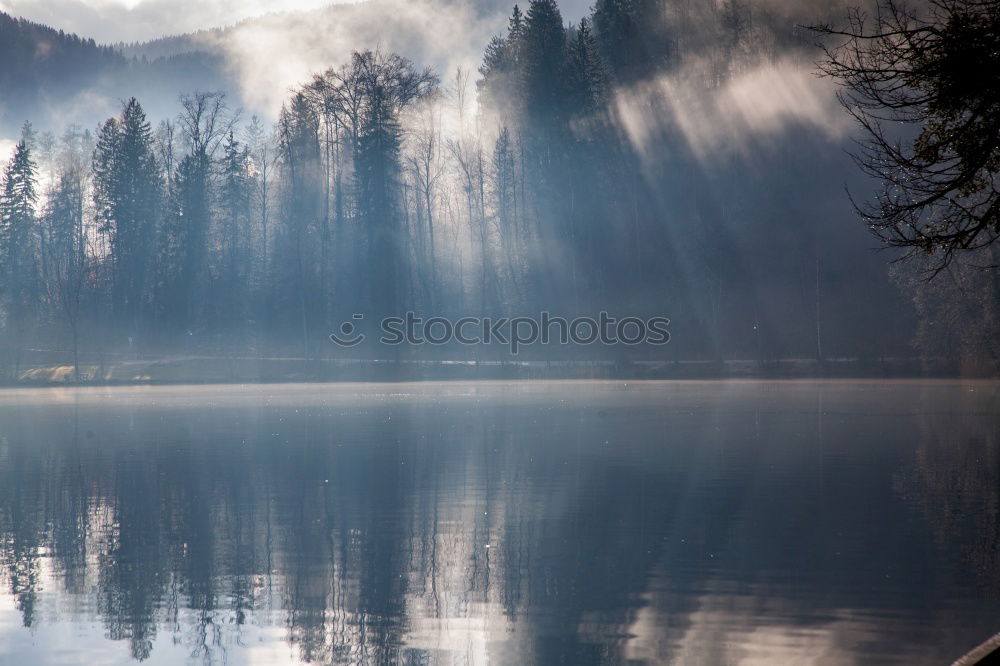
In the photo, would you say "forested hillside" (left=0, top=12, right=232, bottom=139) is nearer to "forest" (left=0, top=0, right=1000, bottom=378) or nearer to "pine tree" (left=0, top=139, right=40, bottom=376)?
"pine tree" (left=0, top=139, right=40, bottom=376)

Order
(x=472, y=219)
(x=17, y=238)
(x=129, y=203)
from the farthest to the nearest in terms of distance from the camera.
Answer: (x=472, y=219) → (x=17, y=238) → (x=129, y=203)

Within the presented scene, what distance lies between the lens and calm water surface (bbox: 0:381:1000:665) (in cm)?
766

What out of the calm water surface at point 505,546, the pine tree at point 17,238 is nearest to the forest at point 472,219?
the pine tree at point 17,238

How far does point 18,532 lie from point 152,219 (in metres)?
61.0

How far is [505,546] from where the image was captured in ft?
36.2

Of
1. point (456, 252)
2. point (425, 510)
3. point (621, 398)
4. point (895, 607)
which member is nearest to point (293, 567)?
point (425, 510)

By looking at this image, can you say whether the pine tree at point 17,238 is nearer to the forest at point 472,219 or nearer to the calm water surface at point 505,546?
the forest at point 472,219

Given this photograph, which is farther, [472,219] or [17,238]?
[472,219]

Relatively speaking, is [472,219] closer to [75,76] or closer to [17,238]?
[17,238]

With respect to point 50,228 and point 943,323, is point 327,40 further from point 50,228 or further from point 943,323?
point 943,323

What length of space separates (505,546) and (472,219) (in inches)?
2423

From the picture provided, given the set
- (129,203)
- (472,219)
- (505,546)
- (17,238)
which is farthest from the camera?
(472,219)

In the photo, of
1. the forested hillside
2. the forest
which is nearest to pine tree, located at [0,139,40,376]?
the forest

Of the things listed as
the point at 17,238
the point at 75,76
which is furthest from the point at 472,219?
the point at 75,76
